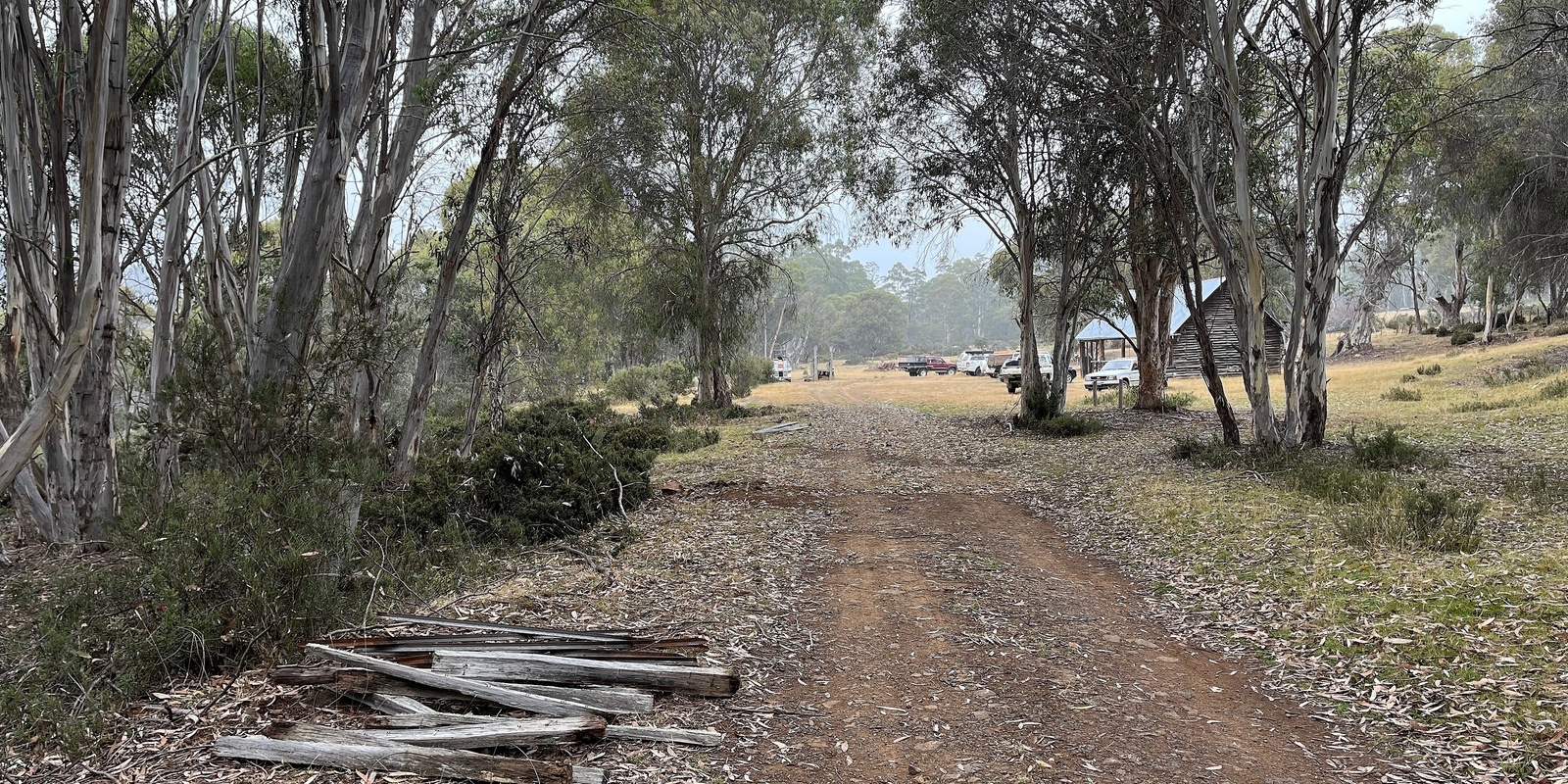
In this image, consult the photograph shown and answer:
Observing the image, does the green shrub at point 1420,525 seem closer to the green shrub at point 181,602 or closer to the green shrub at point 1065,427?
the green shrub at point 181,602

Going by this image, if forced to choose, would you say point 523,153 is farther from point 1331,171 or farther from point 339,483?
point 1331,171

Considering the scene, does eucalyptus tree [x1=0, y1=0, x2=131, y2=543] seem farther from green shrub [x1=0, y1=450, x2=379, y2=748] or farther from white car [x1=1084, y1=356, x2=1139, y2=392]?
white car [x1=1084, y1=356, x2=1139, y2=392]

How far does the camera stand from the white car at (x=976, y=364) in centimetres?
5478

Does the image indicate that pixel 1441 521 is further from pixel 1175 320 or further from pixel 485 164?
pixel 1175 320

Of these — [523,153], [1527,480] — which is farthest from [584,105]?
[1527,480]

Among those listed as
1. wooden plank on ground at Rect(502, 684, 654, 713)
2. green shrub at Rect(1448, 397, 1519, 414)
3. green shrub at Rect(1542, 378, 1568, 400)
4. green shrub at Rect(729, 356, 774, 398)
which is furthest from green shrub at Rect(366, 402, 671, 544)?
green shrub at Rect(729, 356, 774, 398)

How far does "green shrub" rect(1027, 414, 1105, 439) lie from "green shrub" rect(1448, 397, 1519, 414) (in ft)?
20.3

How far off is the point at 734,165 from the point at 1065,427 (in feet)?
38.7

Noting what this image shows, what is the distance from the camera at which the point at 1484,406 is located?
49.8 ft

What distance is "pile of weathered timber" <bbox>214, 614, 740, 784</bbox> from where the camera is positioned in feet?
12.2

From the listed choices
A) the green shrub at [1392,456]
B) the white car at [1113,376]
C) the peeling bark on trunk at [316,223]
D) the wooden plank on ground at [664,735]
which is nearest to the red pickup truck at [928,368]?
the white car at [1113,376]

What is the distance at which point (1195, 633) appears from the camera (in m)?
6.04

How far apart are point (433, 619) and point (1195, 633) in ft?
17.3

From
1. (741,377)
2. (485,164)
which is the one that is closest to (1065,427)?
(485,164)
